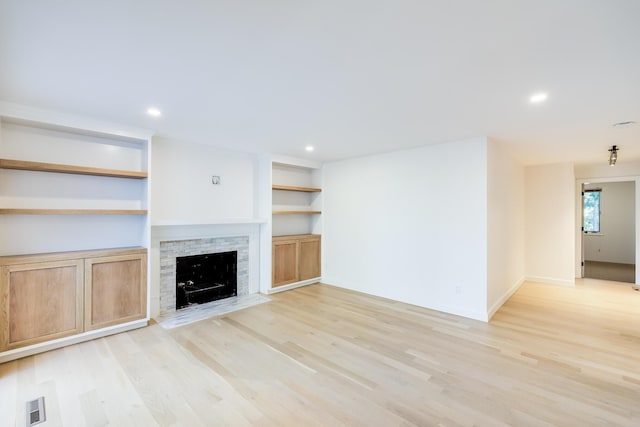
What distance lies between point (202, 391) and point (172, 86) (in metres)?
2.57

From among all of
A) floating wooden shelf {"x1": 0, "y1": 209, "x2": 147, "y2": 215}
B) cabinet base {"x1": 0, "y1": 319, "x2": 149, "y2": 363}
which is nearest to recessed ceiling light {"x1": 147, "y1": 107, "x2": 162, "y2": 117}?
floating wooden shelf {"x1": 0, "y1": 209, "x2": 147, "y2": 215}

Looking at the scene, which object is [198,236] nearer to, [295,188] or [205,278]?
[205,278]

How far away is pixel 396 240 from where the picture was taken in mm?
4758

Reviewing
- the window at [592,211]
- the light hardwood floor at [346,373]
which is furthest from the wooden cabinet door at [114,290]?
the window at [592,211]

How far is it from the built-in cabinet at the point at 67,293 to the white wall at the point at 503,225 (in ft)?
15.4

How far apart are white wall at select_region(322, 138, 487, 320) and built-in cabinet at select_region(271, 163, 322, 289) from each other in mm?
322

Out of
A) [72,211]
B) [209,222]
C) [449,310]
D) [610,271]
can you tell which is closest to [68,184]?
[72,211]

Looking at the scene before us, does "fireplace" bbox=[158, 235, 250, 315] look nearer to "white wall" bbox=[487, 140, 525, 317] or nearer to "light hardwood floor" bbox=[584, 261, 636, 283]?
"white wall" bbox=[487, 140, 525, 317]

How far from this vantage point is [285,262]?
17.4 ft

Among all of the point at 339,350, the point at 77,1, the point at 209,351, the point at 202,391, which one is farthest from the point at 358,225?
the point at 77,1

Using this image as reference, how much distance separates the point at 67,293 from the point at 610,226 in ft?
41.4

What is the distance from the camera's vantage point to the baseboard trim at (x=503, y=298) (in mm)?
3999

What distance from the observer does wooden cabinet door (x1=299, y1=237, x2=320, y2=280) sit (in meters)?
5.60

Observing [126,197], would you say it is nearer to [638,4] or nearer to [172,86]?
[172,86]
